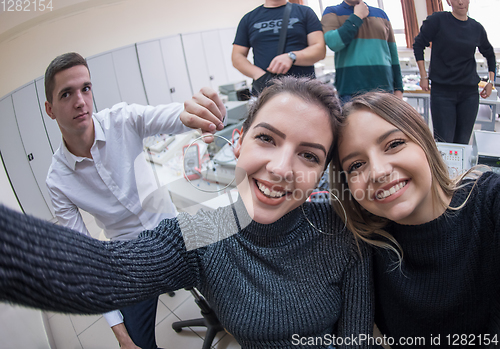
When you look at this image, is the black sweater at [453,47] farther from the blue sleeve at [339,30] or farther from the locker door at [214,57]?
the locker door at [214,57]

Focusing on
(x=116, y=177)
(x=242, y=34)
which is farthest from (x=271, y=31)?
(x=116, y=177)

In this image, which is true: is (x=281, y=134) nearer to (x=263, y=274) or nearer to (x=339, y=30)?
(x=263, y=274)

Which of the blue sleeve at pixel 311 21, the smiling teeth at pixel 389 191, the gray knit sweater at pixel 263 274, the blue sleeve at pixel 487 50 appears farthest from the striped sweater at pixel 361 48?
the gray knit sweater at pixel 263 274

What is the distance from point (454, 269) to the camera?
788 millimetres

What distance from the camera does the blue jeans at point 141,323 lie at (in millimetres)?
670

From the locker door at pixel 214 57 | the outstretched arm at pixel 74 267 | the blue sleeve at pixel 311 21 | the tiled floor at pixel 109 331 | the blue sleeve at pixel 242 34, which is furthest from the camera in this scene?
the blue sleeve at pixel 311 21

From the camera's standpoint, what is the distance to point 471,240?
0.78 m

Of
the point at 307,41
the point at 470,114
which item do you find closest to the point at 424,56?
the point at 470,114

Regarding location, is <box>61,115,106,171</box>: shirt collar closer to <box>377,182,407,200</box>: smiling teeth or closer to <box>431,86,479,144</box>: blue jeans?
<box>377,182,407,200</box>: smiling teeth

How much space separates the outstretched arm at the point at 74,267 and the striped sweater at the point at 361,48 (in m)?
1.47

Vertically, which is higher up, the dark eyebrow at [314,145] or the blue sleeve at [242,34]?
the blue sleeve at [242,34]

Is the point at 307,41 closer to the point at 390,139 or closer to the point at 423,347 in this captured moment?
the point at 390,139

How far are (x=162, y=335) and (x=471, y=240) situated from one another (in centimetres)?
90

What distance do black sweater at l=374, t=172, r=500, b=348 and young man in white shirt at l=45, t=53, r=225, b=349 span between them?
69 cm
